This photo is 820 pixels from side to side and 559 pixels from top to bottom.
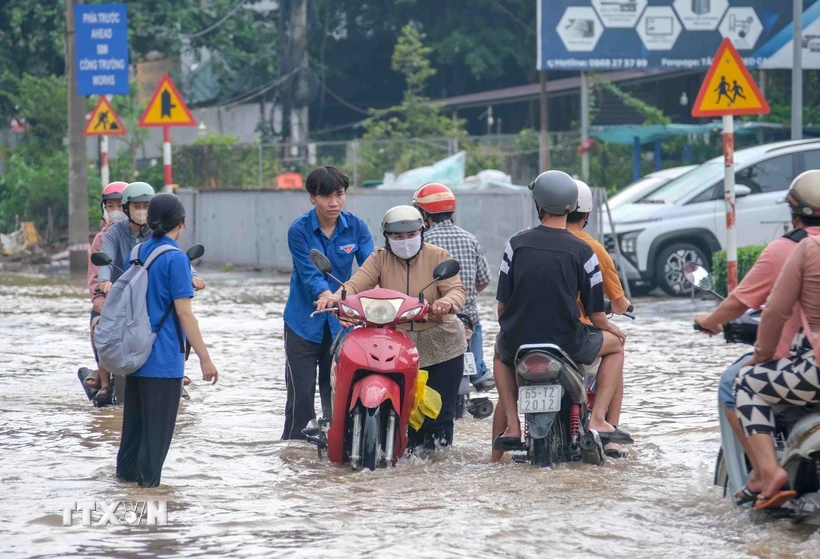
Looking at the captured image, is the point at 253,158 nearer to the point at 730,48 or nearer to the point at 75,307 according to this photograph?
the point at 75,307

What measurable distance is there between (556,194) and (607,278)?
2.14ft

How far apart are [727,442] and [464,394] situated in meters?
3.12

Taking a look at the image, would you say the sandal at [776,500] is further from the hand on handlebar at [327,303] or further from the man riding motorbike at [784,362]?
the hand on handlebar at [327,303]

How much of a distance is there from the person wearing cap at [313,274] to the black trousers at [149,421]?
1.24 m

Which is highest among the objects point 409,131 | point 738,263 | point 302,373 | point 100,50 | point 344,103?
point 344,103

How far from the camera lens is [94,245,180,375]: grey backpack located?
6422mm

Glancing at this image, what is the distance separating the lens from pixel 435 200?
8820 mm

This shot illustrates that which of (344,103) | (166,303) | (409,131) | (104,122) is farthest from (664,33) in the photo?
(166,303)

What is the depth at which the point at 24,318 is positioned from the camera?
15.3m

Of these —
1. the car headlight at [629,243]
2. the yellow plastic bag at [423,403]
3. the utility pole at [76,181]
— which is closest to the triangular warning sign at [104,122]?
the utility pole at [76,181]

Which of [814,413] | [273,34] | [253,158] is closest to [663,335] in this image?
[814,413]

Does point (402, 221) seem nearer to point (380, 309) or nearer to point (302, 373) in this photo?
point (380, 309)

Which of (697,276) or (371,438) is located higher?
(697,276)

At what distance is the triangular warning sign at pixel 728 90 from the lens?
43.7ft
